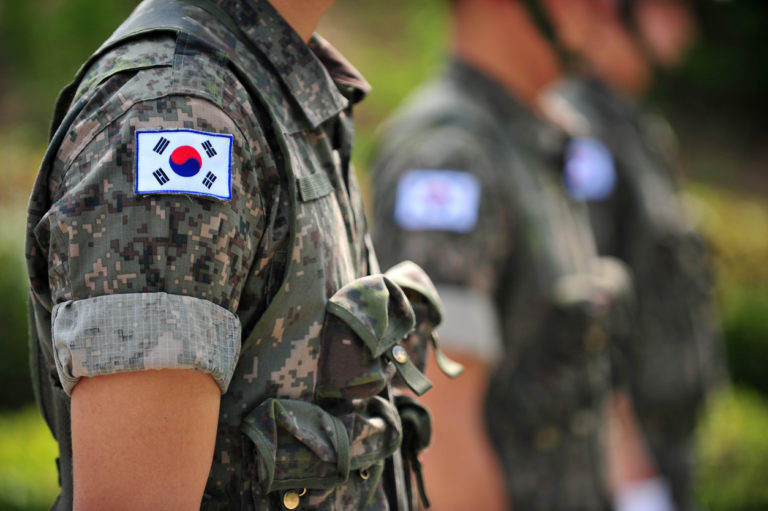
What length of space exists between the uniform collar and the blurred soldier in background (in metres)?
2.44

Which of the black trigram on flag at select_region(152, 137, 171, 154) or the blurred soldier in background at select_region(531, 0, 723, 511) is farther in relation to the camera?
the blurred soldier in background at select_region(531, 0, 723, 511)

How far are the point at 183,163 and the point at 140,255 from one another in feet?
0.39

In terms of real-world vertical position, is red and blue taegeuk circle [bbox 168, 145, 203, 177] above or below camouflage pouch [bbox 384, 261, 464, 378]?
above

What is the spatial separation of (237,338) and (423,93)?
1.93 m

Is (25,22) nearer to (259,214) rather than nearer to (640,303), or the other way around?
(640,303)

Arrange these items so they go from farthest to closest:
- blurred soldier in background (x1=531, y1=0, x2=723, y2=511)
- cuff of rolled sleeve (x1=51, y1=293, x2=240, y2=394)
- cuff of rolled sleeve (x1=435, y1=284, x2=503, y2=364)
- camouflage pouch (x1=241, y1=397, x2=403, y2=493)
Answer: blurred soldier in background (x1=531, y1=0, x2=723, y2=511) → cuff of rolled sleeve (x1=435, y1=284, x2=503, y2=364) → camouflage pouch (x1=241, y1=397, x2=403, y2=493) → cuff of rolled sleeve (x1=51, y1=293, x2=240, y2=394)

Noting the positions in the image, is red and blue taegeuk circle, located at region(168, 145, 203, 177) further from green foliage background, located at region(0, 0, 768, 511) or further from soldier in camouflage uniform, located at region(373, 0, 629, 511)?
green foliage background, located at region(0, 0, 768, 511)

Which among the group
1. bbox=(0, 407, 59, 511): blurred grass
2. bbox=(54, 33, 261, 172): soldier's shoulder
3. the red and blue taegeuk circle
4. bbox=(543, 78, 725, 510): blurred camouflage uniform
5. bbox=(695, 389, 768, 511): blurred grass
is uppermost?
bbox=(54, 33, 261, 172): soldier's shoulder

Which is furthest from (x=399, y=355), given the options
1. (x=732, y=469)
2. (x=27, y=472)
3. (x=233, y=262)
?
(x=732, y=469)

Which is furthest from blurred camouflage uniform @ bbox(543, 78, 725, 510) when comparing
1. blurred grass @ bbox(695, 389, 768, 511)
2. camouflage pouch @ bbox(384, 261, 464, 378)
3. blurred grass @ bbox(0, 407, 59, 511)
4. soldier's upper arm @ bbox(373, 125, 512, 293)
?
camouflage pouch @ bbox(384, 261, 464, 378)

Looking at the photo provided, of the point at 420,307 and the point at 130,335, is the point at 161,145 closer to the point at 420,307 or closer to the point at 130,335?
the point at 130,335

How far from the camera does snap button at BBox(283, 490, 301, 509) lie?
133 centimetres

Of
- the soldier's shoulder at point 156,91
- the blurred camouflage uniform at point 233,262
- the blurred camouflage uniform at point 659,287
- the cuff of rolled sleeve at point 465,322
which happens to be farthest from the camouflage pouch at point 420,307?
the blurred camouflage uniform at point 659,287

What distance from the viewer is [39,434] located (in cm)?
415
